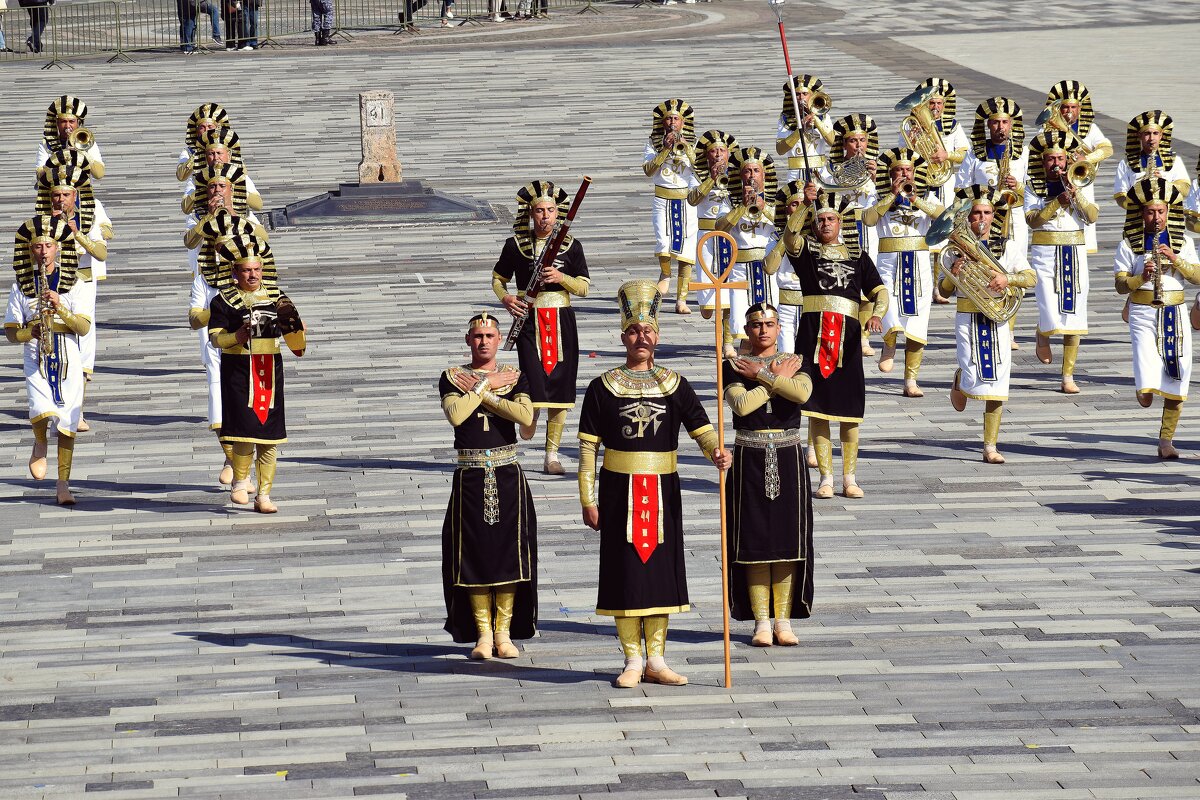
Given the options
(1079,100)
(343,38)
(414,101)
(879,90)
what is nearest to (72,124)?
(1079,100)

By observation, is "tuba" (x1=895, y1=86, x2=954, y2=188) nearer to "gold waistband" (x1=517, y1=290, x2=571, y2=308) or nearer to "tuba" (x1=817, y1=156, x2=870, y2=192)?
"tuba" (x1=817, y1=156, x2=870, y2=192)

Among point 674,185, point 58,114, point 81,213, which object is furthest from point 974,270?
point 58,114

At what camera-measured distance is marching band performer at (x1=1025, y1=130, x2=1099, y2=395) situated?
52.3 feet

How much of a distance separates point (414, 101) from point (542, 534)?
64.5ft

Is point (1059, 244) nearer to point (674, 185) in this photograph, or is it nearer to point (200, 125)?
point (674, 185)

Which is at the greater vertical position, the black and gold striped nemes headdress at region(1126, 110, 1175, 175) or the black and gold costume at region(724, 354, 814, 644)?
the black and gold striped nemes headdress at region(1126, 110, 1175, 175)

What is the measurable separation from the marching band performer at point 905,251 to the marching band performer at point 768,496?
5.62 meters

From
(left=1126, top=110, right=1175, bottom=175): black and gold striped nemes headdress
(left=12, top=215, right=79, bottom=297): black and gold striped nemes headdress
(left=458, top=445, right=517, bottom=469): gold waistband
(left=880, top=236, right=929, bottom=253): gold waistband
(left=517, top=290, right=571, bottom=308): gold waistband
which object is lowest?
(left=458, top=445, right=517, bottom=469): gold waistband

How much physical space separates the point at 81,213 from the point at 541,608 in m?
6.33

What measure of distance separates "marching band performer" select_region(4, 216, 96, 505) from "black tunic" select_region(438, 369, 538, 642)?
4.15m

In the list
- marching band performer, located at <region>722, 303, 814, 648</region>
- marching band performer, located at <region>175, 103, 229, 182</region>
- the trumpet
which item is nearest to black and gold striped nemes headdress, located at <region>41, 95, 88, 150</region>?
the trumpet

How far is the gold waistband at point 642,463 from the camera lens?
31.7ft

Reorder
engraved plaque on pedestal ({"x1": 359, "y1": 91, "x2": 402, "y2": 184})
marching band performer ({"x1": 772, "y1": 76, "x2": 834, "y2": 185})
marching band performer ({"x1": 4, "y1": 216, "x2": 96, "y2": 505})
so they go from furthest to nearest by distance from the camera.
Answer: engraved plaque on pedestal ({"x1": 359, "y1": 91, "x2": 402, "y2": 184})
marching band performer ({"x1": 772, "y1": 76, "x2": 834, "y2": 185})
marching band performer ({"x1": 4, "y1": 216, "x2": 96, "y2": 505})

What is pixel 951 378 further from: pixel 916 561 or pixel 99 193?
pixel 99 193
